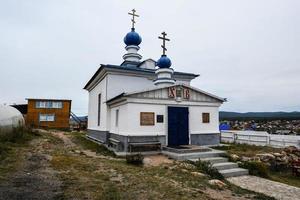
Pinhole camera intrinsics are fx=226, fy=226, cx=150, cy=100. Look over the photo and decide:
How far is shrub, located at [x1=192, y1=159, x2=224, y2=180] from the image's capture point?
8645 mm

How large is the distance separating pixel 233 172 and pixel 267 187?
165 centimetres

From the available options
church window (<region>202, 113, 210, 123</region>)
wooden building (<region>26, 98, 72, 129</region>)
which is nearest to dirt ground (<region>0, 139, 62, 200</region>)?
church window (<region>202, 113, 210, 123</region>)

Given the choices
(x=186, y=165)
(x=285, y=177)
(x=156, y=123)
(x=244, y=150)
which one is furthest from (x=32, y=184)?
(x=244, y=150)

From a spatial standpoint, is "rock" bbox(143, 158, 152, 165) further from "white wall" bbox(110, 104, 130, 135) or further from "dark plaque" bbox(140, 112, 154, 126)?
"dark plaque" bbox(140, 112, 154, 126)

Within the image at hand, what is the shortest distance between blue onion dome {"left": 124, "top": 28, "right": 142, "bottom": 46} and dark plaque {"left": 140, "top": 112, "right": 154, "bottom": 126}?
35.4 ft

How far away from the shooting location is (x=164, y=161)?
1034cm

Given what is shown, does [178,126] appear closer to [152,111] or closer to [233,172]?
[152,111]

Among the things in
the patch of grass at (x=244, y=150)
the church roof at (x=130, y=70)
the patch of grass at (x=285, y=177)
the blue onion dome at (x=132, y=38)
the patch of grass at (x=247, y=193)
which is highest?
the blue onion dome at (x=132, y=38)

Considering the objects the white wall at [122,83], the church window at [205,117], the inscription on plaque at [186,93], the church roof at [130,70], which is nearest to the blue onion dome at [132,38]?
the church roof at [130,70]

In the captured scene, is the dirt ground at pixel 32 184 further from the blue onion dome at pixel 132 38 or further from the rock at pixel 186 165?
the blue onion dome at pixel 132 38

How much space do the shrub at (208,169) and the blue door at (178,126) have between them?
3577 millimetres

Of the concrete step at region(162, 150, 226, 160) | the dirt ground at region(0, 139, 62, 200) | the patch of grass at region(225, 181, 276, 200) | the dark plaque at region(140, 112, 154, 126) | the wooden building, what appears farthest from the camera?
the wooden building

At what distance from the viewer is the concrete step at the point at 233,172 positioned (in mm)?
9159

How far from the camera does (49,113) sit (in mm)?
31766
